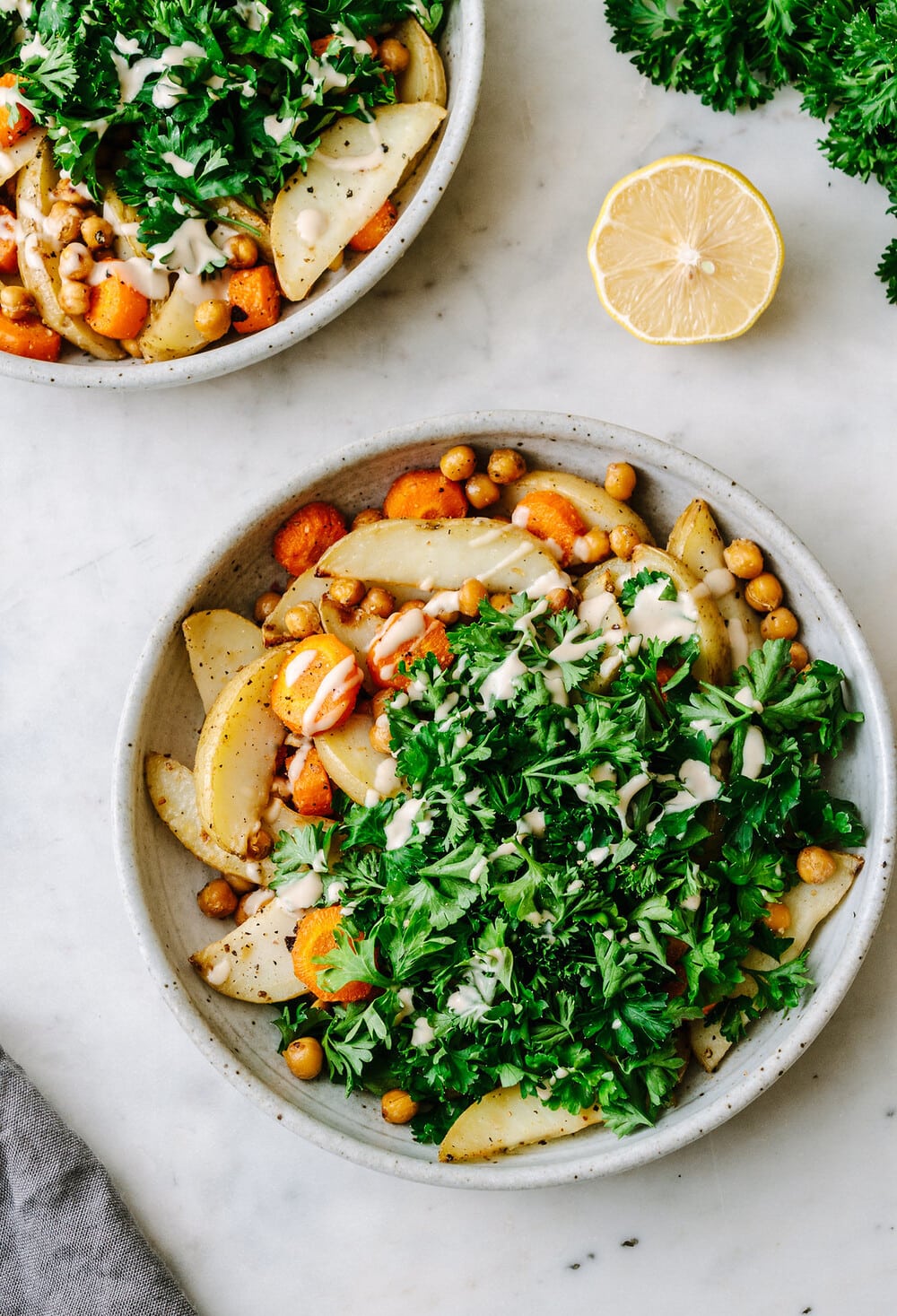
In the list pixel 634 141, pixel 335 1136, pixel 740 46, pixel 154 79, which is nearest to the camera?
pixel 335 1136

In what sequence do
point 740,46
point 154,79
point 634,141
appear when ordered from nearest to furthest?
point 154,79, point 740,46, point 634,141

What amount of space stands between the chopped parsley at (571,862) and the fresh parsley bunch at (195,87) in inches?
44.4

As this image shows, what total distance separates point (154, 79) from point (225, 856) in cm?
169

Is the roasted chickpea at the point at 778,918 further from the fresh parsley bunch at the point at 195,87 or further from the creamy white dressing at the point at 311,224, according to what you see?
the fresh parsley bunch at the point at 195,87

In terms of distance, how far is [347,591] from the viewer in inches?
91.3

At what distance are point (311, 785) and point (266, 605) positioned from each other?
449 millimetres

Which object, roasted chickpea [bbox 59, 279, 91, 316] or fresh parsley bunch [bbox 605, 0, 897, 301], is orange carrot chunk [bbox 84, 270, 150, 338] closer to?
roasted chickpea [bbox 59, 279, 91, 316]

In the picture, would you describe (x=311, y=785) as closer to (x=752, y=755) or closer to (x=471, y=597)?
(x=471, y=597)

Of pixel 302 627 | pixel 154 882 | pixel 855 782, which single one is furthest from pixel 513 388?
pixel 154 882

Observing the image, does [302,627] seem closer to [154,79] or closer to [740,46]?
[154,79]

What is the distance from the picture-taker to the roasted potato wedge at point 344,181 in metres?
2.41

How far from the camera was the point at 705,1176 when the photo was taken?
2590 millimetres

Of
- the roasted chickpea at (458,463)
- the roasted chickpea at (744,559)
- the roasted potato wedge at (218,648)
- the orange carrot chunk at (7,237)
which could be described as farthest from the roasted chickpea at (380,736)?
the orange carrot chunk at (7,237)

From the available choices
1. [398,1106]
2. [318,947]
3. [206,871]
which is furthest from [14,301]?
[398,1106]
